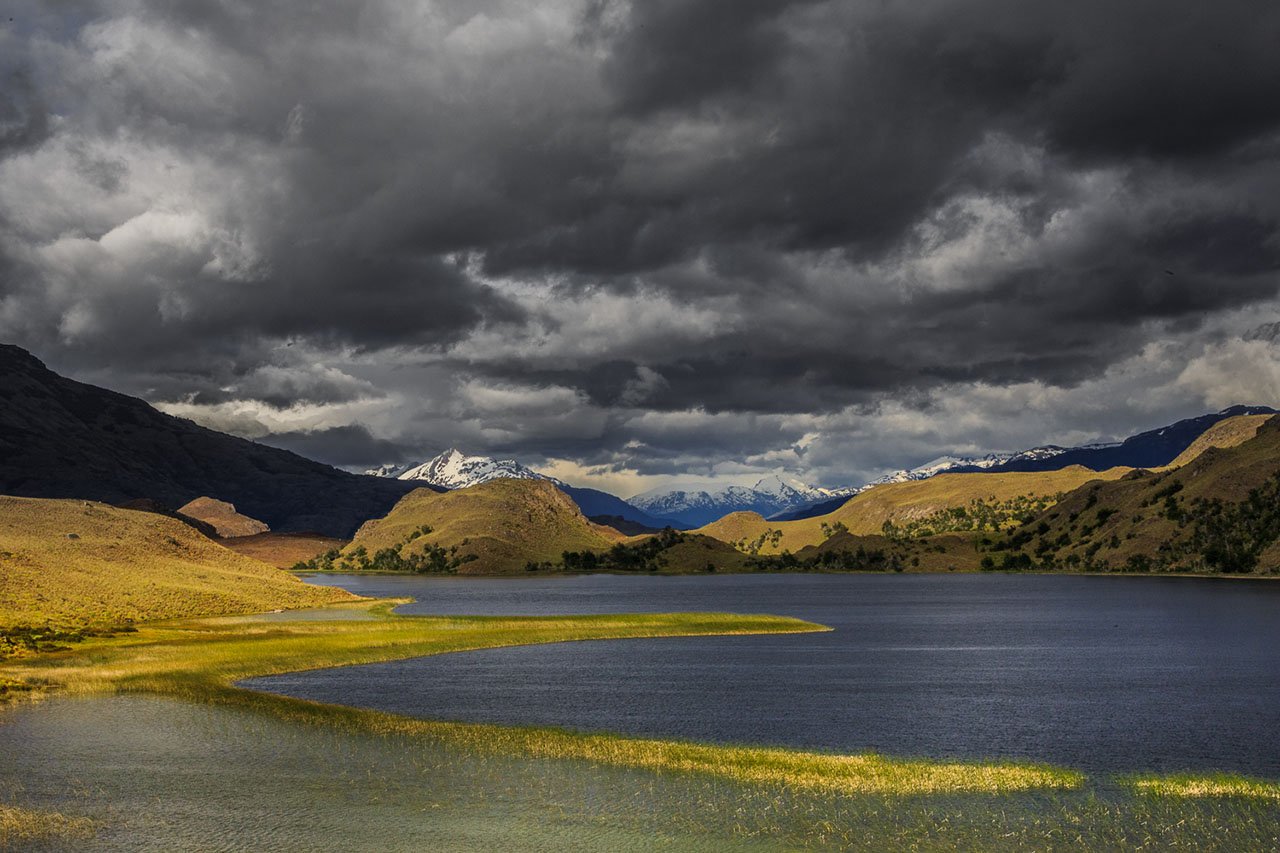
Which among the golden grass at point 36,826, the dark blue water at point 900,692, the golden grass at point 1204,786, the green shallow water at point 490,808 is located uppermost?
the golden grass at point 36,826

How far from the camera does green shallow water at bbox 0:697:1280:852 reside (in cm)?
3756

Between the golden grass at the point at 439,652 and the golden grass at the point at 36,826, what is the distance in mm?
21580

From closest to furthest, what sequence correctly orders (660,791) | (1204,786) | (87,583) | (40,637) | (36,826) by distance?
1. (36,826)
2. (660,791)
3. (1204,786)
4. (40,637)
5. (87,583)

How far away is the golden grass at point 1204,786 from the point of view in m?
45.2

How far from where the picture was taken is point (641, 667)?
101688 mm

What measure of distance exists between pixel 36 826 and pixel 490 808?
1813cm

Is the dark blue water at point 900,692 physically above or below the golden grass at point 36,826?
below

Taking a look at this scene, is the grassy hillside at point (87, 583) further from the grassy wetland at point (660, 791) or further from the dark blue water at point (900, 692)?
the grassy wetland at point (660, 791)

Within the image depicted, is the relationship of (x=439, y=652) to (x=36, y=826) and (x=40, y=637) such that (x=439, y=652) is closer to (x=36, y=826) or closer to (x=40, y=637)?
(x=40, y=637)

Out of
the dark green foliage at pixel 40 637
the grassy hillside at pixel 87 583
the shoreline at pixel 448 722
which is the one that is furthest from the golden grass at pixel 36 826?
the grassy hillside at pixel 87 583

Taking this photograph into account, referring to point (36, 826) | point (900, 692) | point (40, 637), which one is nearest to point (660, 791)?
point (36, 826)

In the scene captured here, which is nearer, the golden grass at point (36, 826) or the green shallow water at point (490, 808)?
the golden grass at point (36, 826)

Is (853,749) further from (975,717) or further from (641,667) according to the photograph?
(641,667)

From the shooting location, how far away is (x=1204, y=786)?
46531mm
